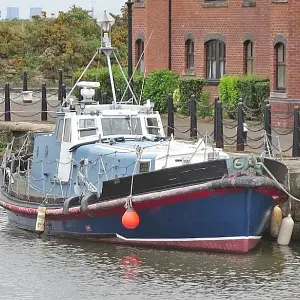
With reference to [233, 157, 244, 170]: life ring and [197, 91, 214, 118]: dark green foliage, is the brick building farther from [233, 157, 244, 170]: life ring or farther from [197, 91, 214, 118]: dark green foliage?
[233, 157, 244, 170]: life ring

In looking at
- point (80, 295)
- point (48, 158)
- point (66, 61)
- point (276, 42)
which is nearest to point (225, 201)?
point (80, 295)

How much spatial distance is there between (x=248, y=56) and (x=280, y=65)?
4503mm

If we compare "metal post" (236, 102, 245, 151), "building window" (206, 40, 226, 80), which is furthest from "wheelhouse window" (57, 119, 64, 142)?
"building window" (206, 40, 226, 80)

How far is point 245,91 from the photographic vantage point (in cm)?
3659

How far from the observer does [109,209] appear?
74.4 ft

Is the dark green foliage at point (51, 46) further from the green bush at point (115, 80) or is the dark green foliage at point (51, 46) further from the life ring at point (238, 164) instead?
Result: the life ring at point (238, 164)

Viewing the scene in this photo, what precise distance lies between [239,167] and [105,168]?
307 centimetres

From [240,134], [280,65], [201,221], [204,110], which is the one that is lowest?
[201,221]

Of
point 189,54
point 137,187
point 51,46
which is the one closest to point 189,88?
point 189,54

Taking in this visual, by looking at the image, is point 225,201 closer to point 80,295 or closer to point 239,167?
point 239,167

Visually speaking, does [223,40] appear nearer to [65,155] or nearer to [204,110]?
[204,110]

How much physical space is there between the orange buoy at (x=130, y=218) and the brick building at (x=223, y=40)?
1224 centimetres

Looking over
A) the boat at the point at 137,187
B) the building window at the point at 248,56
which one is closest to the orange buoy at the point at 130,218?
the boat at the point at 137,187

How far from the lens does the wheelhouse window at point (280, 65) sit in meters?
35.3
